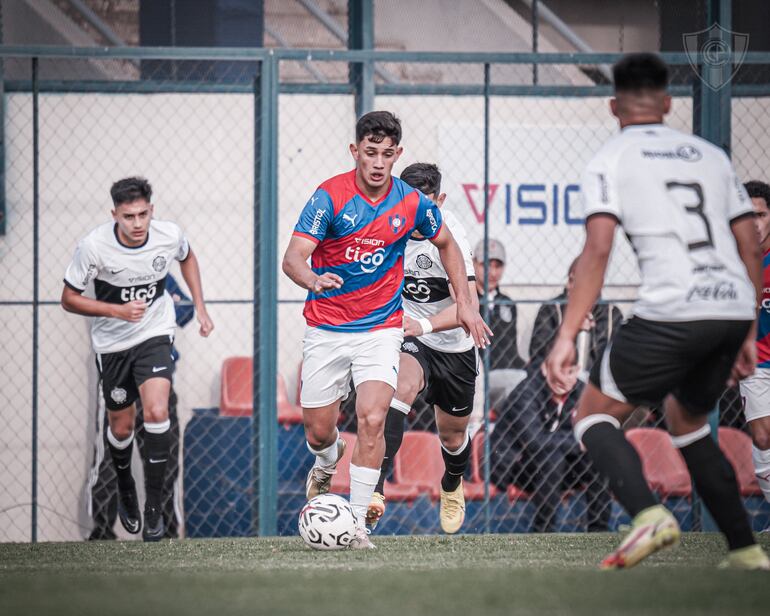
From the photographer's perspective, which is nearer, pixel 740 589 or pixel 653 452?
pixel 740 589

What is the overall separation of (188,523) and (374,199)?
3.63 meters

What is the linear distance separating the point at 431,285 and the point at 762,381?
1.81 meters

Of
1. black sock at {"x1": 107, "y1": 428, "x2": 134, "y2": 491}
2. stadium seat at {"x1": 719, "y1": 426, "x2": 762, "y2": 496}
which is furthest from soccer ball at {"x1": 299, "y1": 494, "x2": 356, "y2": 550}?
stadium seat at {"x1": 719, "y1": 426, "x2": 762, "y2": 496}

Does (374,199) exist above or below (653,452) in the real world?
above

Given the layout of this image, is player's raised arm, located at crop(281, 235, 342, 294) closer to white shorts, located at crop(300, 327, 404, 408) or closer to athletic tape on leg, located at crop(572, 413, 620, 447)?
white shorts, located at crop(300, 327, 404, 408)

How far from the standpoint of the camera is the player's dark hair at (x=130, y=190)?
700 cm

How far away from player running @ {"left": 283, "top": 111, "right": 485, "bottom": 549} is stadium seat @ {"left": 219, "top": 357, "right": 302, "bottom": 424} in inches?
105

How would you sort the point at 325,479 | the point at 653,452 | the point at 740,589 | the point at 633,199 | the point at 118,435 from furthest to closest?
1. the point at 653,452
2. the point at 118,435
3. the point at 325,479
4. the point at 633,199
5. the point at 740,589

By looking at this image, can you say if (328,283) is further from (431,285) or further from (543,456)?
(543,456)

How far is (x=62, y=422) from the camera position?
868 centimetres

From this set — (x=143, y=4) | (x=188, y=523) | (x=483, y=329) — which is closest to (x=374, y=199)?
(x=483, y=329)

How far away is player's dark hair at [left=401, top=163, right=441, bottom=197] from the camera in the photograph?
6.44 m

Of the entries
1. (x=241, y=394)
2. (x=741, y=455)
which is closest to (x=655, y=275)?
(x=741, y=455)

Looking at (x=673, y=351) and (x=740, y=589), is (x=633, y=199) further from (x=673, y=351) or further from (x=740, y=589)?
(x=740, y=589)
